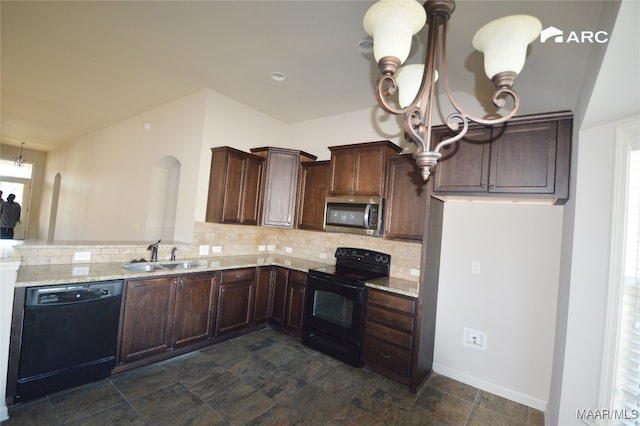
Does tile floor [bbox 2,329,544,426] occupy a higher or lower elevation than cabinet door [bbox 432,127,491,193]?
lower

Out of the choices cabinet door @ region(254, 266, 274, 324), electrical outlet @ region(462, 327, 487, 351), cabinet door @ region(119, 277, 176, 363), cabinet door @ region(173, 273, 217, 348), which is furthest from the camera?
cabinet door @ region(254, 266, 274, 324)

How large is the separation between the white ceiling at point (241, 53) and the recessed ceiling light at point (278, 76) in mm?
64

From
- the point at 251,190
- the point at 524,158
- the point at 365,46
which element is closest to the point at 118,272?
the point at 251,190

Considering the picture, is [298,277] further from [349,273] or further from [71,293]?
[71,293]

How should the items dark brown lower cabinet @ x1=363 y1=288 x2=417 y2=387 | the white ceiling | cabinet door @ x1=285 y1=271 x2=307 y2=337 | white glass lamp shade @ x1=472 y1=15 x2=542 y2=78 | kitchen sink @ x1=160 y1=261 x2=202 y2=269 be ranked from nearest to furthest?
white glass lamp shade @ x1=472 y1=15 x2=542 y2=78, the white ceiling, dark brown lower cabinet @ x1=363 y1=288 x2=417 y2=387, kitchen sink @ x1=160 y1=261 x2=202 y2=269, cabinet door @ x1=285 y1=271 x2=307 y2=337

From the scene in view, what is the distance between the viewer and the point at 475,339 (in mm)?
2828

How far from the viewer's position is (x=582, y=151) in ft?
5.82

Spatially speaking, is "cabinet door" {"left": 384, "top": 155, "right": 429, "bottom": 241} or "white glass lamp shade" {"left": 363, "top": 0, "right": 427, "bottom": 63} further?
"cabinet door" {"left": 384, "top": 155, "right": 429, "bottom": 241}

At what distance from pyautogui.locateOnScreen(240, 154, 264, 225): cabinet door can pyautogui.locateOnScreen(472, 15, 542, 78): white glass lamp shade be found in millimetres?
3166

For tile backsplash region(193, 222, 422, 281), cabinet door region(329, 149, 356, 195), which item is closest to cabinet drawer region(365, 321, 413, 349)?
tile backsplash region(193, 222, 422, 281)

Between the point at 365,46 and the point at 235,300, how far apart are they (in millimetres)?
3049

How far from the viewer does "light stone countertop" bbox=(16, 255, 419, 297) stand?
7.02ft

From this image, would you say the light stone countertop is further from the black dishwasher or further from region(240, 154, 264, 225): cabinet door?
region(240, 154, 264, 225): cabinet door

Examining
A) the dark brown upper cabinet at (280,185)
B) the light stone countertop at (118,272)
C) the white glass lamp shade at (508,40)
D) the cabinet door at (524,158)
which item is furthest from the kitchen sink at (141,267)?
the cabinet door at (524,158)
